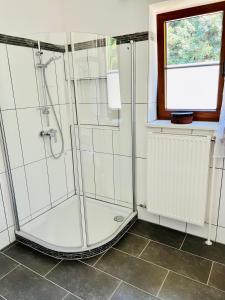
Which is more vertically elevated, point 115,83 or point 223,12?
point 223,12

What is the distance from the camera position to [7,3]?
1820mm

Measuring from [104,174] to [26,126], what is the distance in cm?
84

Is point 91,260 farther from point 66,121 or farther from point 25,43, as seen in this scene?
point 25,43

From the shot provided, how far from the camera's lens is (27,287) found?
5.26ft

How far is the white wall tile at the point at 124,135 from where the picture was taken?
2156 mm

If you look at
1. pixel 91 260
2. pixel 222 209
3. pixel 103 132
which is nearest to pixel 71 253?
pixel 91 260

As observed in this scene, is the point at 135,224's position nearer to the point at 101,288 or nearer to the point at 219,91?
the point at 101,288

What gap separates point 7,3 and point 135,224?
7.23ft

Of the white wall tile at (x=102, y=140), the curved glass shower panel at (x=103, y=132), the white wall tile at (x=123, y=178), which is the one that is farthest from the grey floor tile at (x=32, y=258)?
the white wall tile at (x=102, y=140)

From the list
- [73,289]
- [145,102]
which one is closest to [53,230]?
[73,289]

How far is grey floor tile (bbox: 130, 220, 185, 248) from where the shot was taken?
80.8 inches

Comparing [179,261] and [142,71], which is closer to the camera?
[179,261]

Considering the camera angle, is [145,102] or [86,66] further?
[145,102]

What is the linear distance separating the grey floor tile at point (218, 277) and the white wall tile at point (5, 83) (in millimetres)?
1998
